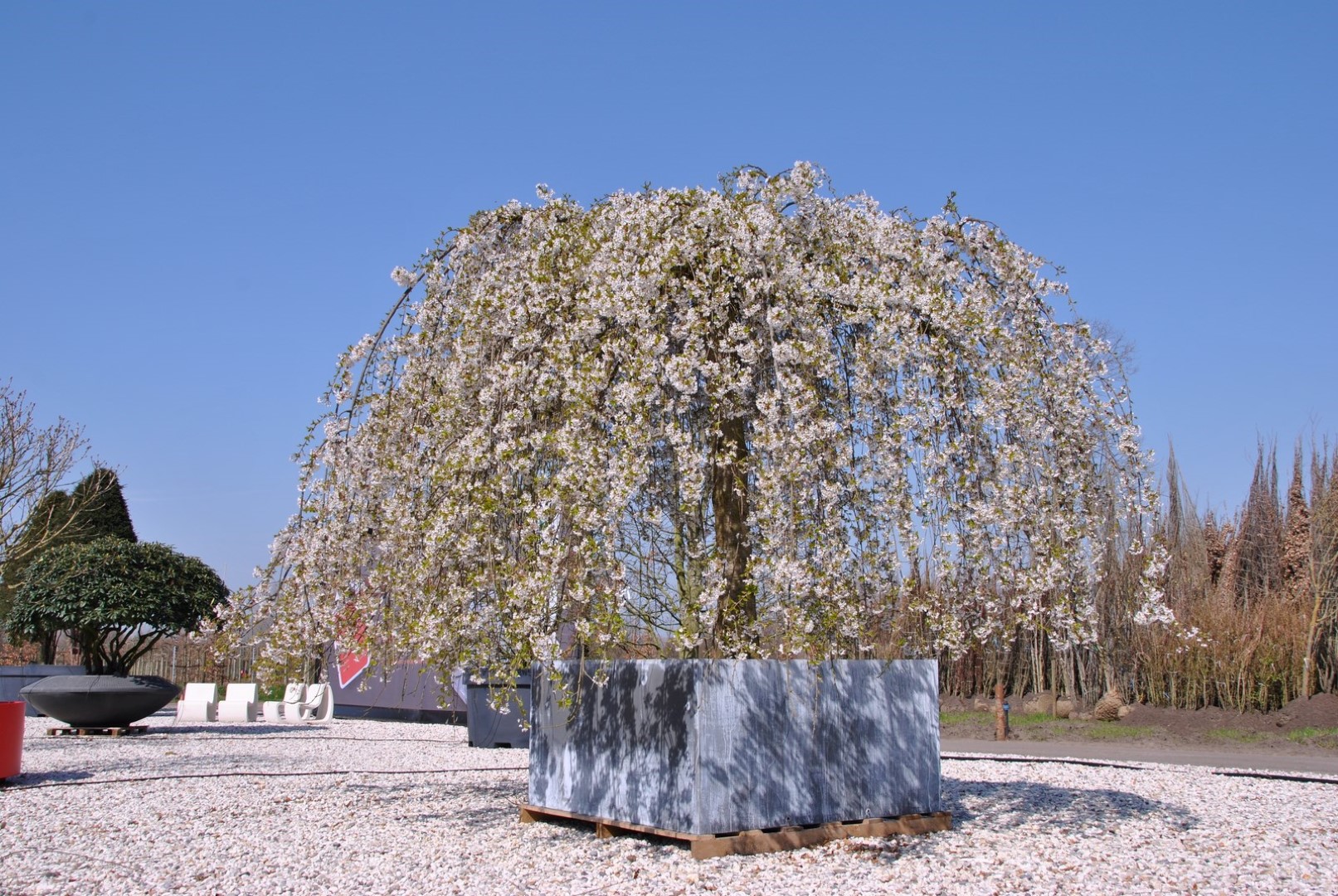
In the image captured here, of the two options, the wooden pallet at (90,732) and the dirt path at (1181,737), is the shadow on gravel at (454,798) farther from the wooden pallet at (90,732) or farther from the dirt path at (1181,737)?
the wooden pallet at (90,732)

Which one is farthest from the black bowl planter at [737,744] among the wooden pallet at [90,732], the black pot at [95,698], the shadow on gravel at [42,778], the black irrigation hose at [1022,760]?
the wooden pallet at [90,732]

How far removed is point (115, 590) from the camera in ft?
49.6

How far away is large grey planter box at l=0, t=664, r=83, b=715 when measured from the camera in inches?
648

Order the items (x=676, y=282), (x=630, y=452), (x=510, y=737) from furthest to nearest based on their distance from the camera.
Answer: (x=510, y=737) → (x=676, y=282) → (x=630, y=452)

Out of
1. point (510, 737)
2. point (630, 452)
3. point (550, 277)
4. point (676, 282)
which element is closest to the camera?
point (630, 452)

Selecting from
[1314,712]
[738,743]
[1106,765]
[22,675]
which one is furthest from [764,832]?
[22,675]

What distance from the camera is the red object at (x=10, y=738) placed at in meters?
8.03

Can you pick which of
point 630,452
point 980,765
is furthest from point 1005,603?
point 980,765

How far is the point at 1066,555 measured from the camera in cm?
535

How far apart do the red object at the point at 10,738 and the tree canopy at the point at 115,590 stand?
7.22 metres

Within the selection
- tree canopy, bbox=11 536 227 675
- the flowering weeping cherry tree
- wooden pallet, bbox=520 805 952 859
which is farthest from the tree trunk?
tree canopy, bbox=11 536 227 675

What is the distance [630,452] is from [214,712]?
13.6 metres

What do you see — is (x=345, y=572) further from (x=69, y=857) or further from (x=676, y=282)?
(x=676, y=282)

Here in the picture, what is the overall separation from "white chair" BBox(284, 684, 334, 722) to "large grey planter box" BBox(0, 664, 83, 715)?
3.23 meters
